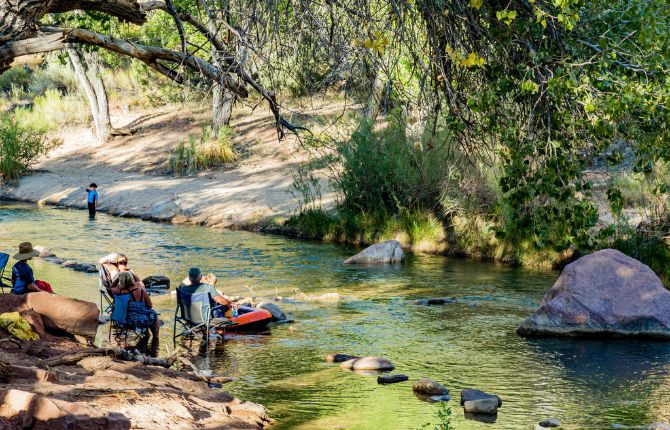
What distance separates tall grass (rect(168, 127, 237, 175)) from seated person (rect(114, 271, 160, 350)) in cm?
1762

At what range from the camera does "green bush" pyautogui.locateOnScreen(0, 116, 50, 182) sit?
2950cm

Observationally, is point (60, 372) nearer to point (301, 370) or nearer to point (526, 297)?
point (301, 370)

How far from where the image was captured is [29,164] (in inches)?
1219

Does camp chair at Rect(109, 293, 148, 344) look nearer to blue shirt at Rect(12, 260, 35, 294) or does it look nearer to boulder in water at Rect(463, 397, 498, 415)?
blue shirt at Rect(12, 260, 35, 294)

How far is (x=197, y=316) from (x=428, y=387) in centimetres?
324

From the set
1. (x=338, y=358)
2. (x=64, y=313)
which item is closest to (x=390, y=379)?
(x=338, y=358)

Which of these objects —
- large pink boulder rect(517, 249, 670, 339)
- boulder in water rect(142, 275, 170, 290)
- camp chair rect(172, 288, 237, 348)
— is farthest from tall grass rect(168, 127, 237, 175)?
large pink boulder rect(517, 249, 670, 339)

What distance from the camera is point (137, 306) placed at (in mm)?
11328

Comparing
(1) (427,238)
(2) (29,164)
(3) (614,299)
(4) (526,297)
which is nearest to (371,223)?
(1) (427,238)

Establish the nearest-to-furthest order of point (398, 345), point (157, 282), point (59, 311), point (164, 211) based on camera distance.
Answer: point (59, 311), point (398, 345), point (157, 282), point (164, 211)

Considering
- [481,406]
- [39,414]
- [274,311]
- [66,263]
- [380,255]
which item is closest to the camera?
[39,414]

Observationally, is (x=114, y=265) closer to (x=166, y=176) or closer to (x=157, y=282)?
(x=157, y=282)

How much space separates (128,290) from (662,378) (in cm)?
621

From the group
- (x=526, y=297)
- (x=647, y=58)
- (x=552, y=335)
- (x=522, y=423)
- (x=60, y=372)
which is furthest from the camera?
(x=526, y=297)
